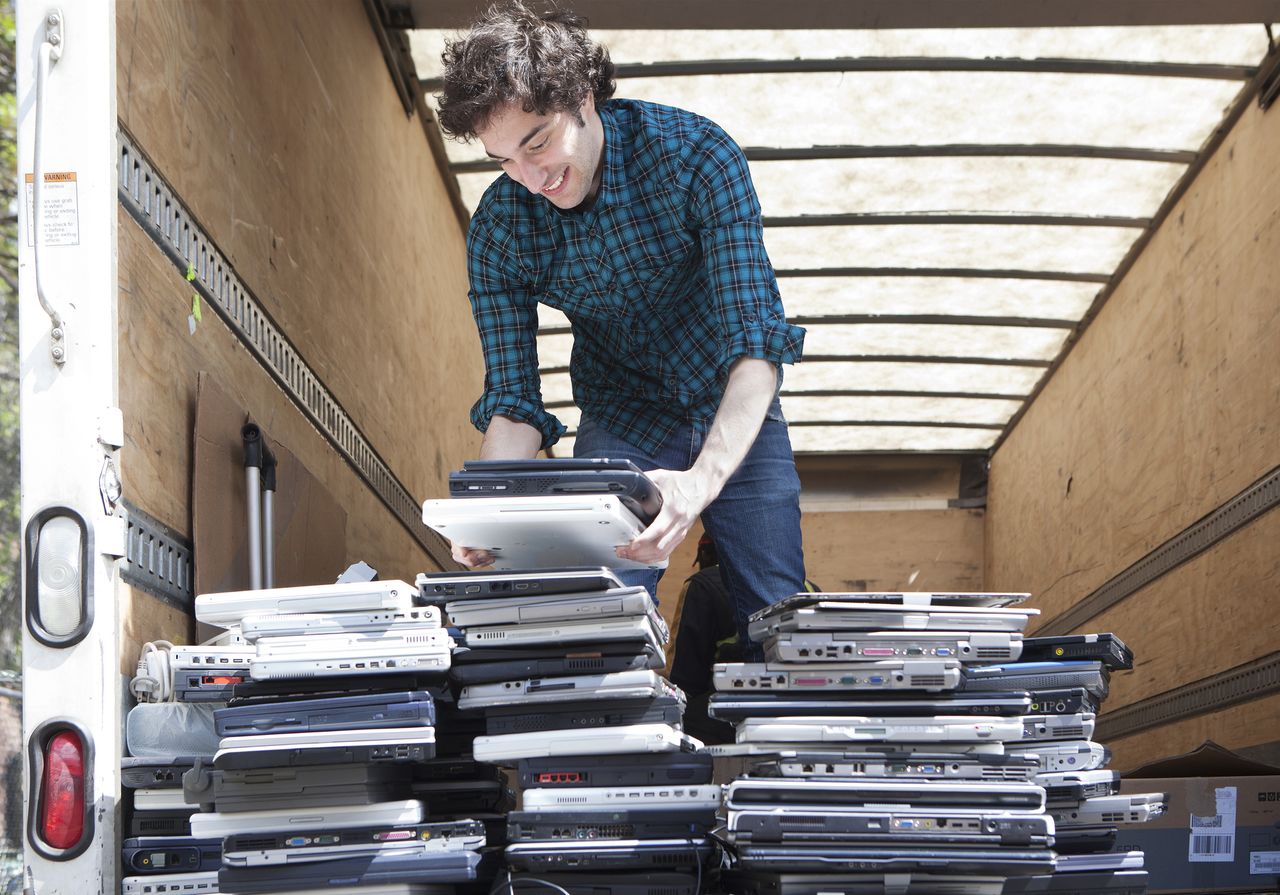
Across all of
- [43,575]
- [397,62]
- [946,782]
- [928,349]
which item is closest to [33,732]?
[43,575]

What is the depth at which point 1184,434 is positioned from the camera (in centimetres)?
650

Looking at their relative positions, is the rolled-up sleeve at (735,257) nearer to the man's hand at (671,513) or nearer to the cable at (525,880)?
the man's hand at (671,513)

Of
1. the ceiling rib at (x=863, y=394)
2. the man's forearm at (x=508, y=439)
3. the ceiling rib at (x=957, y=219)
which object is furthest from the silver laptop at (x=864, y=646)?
the ceiling rib at (x=863, y=394)

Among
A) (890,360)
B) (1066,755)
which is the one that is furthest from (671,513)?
(890,360)

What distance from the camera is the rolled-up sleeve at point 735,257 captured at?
2.94 metres

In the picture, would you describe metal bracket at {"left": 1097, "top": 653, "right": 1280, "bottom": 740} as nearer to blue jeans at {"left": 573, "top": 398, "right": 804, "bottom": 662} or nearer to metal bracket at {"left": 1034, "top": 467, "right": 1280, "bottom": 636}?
metal bracket at {"left": 1034, "top": 467, "right": 1280, "bottom": 636}

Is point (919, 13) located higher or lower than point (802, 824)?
higher

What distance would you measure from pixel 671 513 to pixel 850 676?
1.49ft

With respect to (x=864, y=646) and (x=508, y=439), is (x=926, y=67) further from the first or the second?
(x=864, y=646)

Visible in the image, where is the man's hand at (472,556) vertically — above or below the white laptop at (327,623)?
above

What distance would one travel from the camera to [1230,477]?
579 centimetres

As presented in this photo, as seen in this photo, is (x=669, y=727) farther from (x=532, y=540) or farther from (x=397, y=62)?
(x=397, y=62)

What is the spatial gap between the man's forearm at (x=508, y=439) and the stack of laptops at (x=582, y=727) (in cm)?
67

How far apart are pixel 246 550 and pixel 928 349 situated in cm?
599
